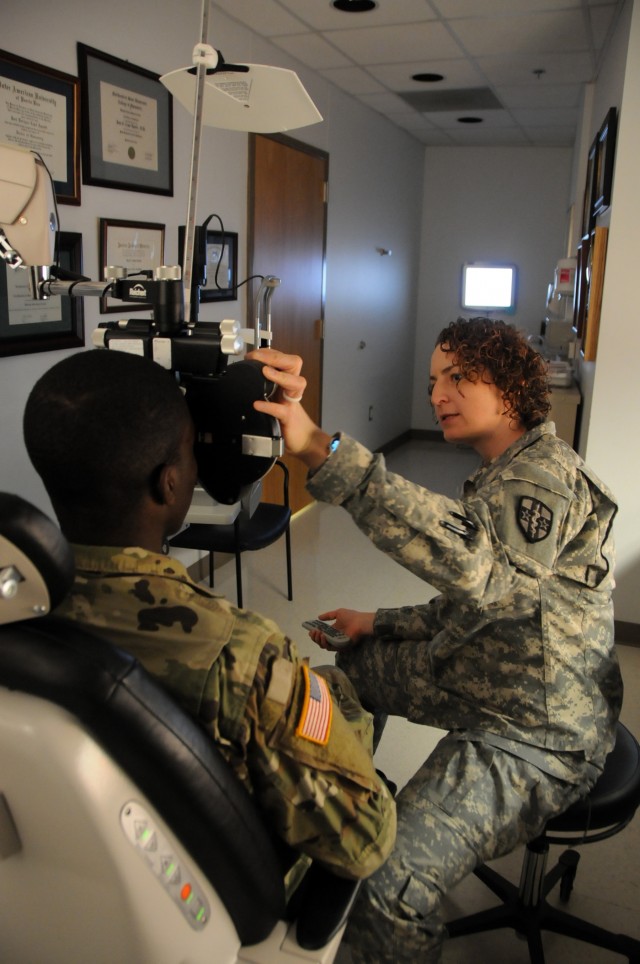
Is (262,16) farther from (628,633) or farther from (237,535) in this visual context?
(628,633)

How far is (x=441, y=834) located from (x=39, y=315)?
188cm

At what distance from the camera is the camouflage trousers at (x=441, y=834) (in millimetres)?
1066

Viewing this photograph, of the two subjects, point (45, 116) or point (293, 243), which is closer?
point (45, 116)

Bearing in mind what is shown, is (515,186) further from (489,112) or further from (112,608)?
(112,608)

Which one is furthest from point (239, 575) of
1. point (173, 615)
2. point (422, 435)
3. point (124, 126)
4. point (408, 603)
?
point (422, 435)

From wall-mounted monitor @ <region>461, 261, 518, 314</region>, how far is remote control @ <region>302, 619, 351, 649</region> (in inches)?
223

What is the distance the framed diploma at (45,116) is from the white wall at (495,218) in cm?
493

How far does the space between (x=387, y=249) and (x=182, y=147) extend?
303 centimetres

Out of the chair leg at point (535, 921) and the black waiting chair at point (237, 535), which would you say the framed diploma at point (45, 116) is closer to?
the black waiting chair at point (237, 535)

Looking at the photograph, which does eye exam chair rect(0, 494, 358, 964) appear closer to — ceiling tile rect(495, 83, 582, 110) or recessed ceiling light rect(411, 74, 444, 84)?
recessed ceiling light rect(411, 74, 444, 84)

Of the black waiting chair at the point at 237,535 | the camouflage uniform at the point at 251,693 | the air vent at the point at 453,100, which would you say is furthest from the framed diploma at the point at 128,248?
the air vent at the point at 453,100

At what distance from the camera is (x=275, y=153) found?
12.5ft

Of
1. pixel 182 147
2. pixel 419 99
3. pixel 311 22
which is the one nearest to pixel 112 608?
pixel 182 147

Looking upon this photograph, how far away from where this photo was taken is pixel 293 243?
4121mm
